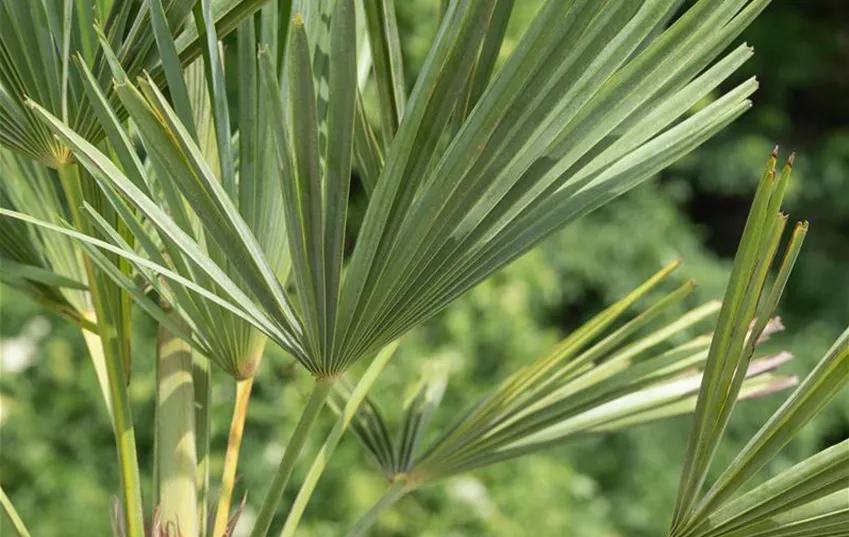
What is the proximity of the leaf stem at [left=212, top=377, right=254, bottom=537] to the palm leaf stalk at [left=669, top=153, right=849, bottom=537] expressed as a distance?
22cm

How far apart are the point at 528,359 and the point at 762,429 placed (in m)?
1.94

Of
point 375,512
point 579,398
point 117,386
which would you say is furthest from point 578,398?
point 117,386

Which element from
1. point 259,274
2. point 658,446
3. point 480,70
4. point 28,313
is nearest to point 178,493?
point 259,274

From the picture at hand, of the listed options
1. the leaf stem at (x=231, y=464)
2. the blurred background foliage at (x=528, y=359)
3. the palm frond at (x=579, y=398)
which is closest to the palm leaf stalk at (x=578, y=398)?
the palm frond at (x=579, y=398)

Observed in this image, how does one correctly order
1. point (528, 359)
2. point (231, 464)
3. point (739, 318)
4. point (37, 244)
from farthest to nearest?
point (528, 359) < point (37, 244) < point (231, 464) < point (739, 318)

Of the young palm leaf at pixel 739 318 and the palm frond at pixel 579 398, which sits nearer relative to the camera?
the young palm leaf at pixel 739 318

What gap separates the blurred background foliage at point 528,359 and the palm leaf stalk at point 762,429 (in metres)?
1.23

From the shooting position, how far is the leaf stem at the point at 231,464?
576 mm

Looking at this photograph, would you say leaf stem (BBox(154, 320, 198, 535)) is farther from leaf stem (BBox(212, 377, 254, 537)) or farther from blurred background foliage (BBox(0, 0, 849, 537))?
blurred background foliage (BBox(0, 0, 849, 537))

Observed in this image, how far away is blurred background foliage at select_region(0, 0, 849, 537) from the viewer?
220 cm

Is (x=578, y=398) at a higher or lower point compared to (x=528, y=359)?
lower

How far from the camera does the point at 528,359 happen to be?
2434 millimetres

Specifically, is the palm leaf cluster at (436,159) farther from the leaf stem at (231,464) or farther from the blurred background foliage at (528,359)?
the blurred background foliage at (528,359)

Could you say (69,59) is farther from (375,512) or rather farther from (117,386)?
(375,512)
